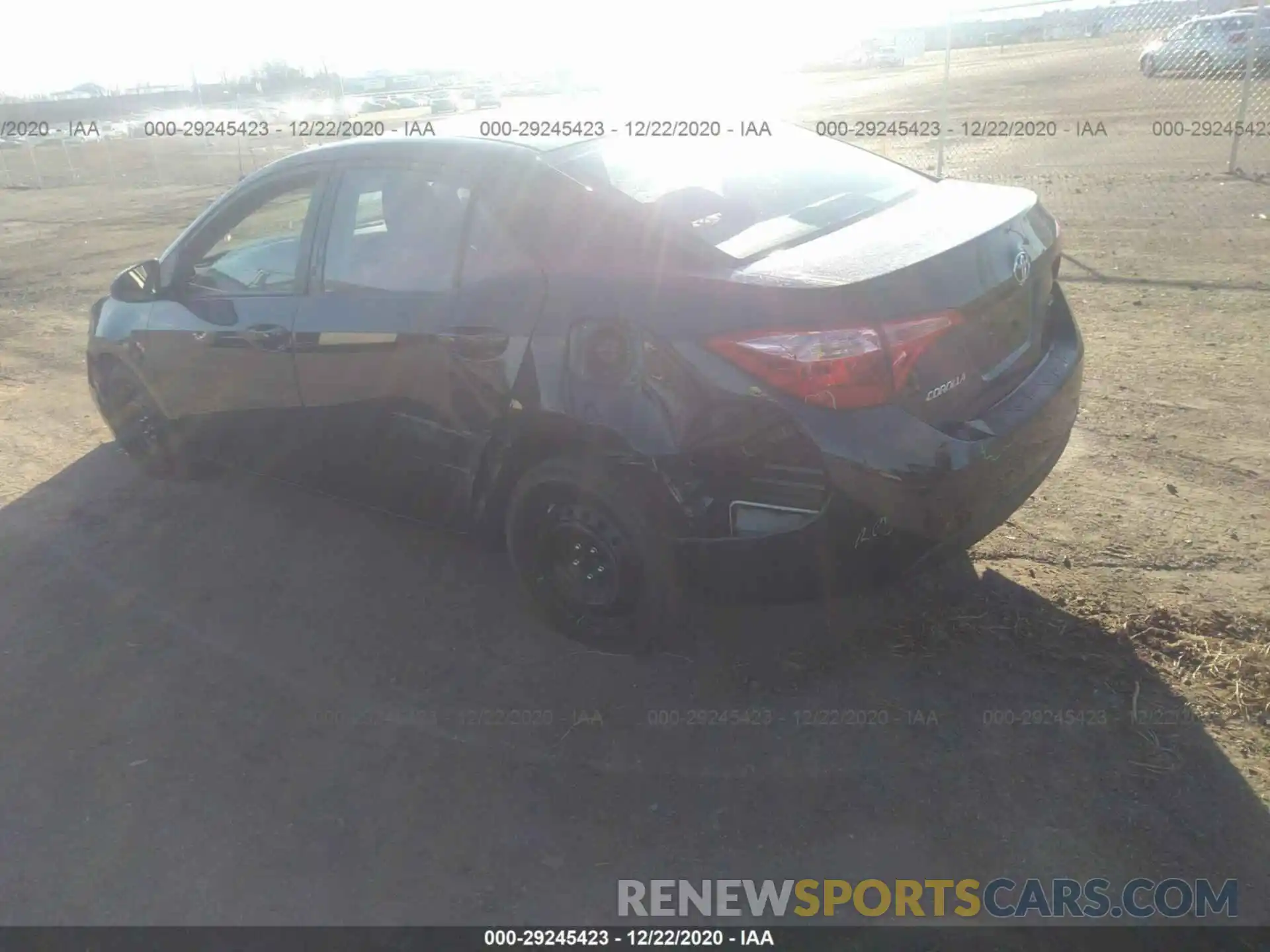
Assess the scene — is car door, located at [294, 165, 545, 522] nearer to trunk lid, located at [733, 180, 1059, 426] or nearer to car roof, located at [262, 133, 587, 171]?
car roof, located at [262, 133, 587, 171]

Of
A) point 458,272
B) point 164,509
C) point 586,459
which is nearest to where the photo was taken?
point 586,459

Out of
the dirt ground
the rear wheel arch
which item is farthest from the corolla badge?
the dirt ground

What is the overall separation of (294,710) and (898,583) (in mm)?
2041

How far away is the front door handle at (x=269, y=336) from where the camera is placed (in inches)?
159

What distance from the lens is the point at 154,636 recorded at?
12.7 feet

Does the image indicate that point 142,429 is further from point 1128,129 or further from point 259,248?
point 1128,129

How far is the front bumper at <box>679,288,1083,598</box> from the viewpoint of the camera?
2730 millimetres

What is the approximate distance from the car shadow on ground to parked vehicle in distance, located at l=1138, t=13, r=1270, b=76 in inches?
482

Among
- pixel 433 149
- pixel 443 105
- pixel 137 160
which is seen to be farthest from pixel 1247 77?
pixel 137 160

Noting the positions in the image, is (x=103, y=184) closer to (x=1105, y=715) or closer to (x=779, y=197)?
(x=779, y=197)

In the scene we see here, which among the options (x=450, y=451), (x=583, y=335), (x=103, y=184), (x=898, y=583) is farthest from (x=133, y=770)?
(x=103, y=184)

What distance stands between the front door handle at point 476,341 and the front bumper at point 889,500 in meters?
0.92

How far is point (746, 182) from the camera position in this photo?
11.9 ft

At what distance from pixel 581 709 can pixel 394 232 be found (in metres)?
1.88
